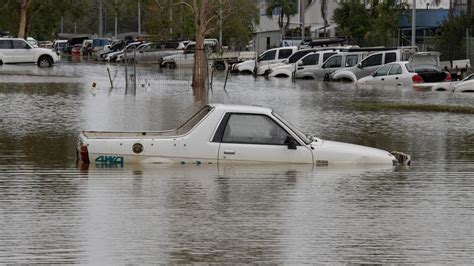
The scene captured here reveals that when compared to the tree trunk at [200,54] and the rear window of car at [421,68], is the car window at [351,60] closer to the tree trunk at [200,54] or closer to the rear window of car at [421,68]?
the rear window of car at [421,68]

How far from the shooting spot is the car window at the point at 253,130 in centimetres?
1769

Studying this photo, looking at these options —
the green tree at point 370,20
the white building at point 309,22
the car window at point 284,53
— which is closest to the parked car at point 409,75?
the car window at point 284,53

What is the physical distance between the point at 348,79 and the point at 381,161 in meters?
35.2

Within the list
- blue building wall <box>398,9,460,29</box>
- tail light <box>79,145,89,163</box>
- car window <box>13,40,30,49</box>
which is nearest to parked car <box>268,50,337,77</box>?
car window <box>13,40,30,49</box>

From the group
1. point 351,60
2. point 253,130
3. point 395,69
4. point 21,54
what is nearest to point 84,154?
point 253,130

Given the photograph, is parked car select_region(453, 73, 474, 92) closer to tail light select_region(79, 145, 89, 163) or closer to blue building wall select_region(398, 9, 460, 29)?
tail light select_region(79, 145, 89, 163)

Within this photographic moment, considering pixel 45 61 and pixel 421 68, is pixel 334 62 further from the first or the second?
pixel 45 61

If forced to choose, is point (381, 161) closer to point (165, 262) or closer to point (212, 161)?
point (212, 161)

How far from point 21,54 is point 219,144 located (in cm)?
4984

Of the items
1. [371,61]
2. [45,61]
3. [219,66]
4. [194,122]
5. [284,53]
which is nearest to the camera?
[194,122]

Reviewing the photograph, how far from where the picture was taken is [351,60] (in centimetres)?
5594

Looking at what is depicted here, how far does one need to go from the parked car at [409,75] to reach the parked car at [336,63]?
18.6ft

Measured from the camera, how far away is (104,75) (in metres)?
57.6

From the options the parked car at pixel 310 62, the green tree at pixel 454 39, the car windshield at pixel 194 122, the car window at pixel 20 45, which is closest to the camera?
the car windshield at pixel 194 122
